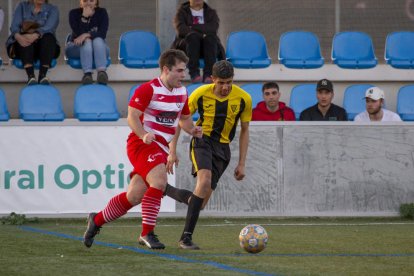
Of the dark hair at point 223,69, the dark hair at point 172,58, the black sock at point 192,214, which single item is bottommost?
the black sock at point 192,214

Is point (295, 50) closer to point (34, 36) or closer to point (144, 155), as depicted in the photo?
point (34, 36)

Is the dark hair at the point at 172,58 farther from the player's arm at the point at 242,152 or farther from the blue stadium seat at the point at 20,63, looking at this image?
the blue stadium seat at the point at 20,63

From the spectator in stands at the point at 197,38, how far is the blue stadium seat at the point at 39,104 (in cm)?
187

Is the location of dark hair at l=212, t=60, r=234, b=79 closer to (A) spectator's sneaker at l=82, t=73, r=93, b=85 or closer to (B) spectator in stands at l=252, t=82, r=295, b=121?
(B) spectator in stands at l=252, t=82, r=295, b=121

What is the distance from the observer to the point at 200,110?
938 centimetres

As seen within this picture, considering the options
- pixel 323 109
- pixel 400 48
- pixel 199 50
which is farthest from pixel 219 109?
pixel 400 48

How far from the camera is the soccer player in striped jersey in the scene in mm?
8242

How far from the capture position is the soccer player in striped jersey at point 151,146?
8.24m

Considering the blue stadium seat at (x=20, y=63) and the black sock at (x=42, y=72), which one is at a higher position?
the blue stadium seat at (x=20, y=63)

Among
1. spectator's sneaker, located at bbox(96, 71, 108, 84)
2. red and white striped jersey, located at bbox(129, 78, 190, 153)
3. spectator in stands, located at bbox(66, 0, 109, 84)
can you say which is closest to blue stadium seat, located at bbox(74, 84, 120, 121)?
spectator's sneaker, located at bbox(96, 71, 108, 84)

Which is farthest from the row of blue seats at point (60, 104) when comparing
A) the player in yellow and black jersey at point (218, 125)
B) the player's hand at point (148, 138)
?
the player's hand at point (148, 138)

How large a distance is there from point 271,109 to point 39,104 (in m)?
3.16

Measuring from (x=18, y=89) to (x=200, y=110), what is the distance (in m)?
6.09

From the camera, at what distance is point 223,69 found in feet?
28.8
